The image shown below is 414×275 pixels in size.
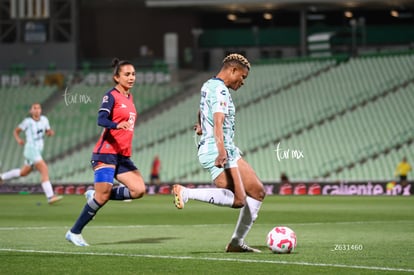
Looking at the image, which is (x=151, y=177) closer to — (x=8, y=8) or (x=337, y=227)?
(x=8, y=8)

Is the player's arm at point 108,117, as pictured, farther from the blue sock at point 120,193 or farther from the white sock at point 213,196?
the white sock at point 213,196

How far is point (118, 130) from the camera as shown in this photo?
13680 mm

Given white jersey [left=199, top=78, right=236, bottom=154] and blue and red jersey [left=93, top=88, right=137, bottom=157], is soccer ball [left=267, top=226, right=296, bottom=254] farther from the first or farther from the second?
blue and red jersey [left=93, top=88, right=137, bottom=157]

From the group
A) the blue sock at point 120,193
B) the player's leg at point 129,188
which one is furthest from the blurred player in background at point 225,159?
the blue sock at point 120,193

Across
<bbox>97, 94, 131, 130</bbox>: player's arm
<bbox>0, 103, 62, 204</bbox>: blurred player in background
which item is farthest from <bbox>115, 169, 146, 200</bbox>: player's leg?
<bbox>0, 103, 62, 204</bbox>: blurred player in background

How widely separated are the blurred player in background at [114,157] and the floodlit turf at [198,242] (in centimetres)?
51

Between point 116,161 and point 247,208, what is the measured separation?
2.19 meters

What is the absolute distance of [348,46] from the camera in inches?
2096

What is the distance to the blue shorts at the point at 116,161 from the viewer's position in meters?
13.6

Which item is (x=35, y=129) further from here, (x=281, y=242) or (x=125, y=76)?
(x=281, y=242)

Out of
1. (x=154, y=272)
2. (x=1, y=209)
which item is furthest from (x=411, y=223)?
(x=1, y=209)

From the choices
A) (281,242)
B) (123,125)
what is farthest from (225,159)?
(123,125)

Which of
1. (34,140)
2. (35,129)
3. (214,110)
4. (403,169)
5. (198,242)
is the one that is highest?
(214,110)

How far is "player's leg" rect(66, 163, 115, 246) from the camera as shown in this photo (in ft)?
44.1
